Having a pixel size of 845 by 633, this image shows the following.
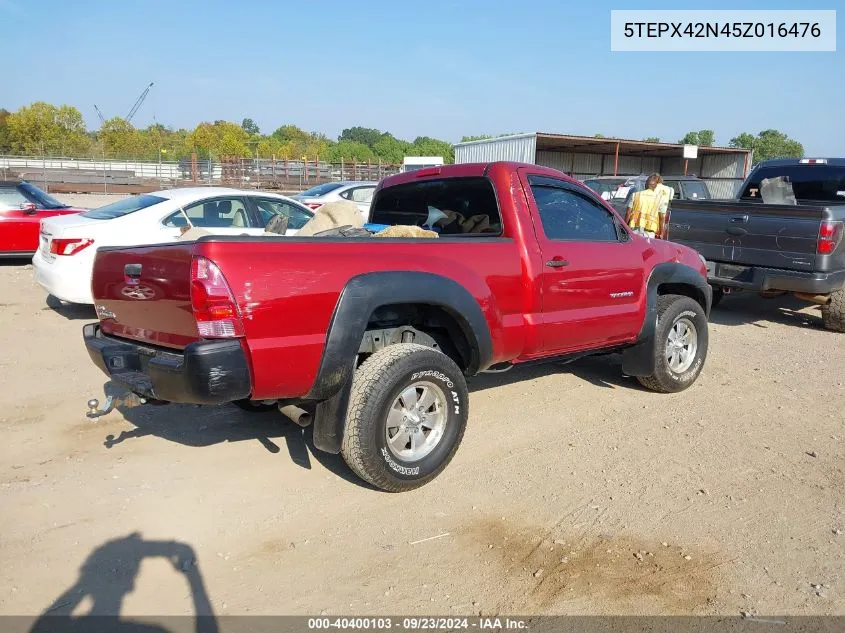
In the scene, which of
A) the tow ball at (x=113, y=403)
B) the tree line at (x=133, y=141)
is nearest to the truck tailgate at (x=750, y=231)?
the tow ball at (x=113, y=403)

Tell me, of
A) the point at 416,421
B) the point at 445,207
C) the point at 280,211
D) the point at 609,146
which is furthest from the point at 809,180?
the point at 609,146

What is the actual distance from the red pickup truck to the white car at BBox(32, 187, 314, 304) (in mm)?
3031

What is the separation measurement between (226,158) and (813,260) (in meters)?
41.9

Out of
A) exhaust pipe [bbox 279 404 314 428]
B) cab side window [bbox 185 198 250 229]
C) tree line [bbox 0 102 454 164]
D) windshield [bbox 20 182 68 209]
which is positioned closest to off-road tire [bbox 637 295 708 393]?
exhaust pipe [bbox 279 404 314 428]

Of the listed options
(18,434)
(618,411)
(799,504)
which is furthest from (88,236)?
(799,504)

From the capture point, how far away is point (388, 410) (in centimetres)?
352

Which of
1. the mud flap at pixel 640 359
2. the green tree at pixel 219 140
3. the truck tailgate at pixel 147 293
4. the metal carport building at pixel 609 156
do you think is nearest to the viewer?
the truck tailgate at pixel 147 293

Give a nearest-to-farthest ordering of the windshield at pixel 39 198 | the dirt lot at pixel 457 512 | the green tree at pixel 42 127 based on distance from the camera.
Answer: the dirt lot at pixel 457 512, the windshield at pixel 39 198, the green tree at pixel 42 127

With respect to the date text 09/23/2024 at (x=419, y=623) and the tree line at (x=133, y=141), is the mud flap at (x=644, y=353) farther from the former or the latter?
the tree line at (x=133, y=141)

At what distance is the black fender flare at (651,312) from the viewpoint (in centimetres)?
514

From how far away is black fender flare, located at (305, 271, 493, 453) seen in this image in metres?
3.32

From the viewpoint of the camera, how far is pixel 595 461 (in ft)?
13.9

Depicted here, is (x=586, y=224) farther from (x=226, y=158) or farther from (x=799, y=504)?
(x=226, y=158)

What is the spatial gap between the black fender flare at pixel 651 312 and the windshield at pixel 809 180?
4843 mm
